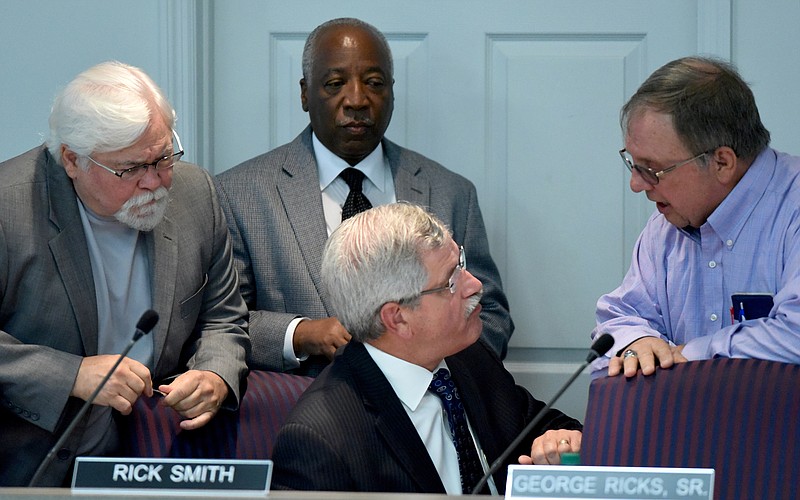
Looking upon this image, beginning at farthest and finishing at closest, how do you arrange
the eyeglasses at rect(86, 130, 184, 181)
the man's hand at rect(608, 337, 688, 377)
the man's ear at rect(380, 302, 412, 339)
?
the eyeglasses at rect(86, 130, 184, 181) < the man's ear at rect(380, 302, 412, 339) < the man's hand at rect(608, 337, 688, 377)

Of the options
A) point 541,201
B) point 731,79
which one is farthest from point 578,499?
point 541,201

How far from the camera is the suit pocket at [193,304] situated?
2.27m

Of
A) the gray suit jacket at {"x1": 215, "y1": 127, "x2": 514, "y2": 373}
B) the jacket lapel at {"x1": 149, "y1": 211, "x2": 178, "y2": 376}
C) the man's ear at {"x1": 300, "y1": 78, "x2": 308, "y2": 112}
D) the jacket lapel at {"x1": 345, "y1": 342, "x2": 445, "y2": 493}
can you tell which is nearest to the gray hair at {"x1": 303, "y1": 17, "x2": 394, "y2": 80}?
the man's ear at {"x1": 300, "y1": 78, "x2": 308, "y2": 112}

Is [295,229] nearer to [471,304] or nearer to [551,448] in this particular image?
[471,304]

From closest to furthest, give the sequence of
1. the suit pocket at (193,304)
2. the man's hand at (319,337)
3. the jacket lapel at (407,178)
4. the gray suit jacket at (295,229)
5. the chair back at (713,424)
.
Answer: the chair back at (713,424)
the suit pocket at (193,304)
the man's hand at (319,337)
the gray suit jacket at (295,229)
the jacket lapel at (407,178)

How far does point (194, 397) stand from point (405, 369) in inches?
15.6

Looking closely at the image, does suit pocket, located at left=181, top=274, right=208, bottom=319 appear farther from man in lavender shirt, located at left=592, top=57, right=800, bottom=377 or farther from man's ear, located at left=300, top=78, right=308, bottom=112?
man in lavender shirt, located at left=592, top=57, right=800, bottom=377

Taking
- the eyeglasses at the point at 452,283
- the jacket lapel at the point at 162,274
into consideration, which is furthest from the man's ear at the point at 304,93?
the eyeglasses at the point at 452,283

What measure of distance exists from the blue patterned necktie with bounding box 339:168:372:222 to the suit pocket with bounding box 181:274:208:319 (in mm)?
468

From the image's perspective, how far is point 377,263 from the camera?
2002 mm

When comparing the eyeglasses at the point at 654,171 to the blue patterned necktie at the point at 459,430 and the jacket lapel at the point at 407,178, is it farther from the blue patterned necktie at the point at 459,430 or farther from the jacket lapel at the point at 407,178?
the jacket lapel at the point at 407,178

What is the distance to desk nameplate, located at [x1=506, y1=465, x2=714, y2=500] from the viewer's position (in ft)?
4.35

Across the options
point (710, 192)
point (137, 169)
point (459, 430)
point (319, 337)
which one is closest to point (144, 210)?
point (137, 169)

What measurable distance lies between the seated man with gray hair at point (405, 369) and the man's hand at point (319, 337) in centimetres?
33
